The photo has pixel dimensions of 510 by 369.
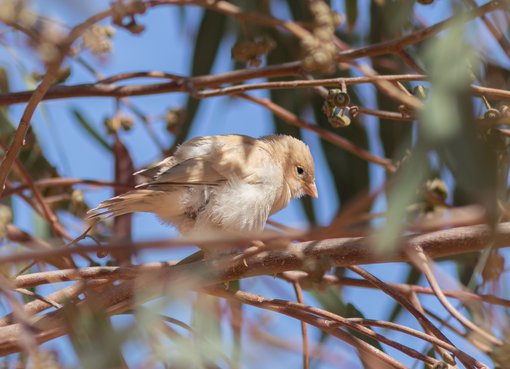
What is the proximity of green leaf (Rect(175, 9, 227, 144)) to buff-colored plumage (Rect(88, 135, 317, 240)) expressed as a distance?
185 millimetres

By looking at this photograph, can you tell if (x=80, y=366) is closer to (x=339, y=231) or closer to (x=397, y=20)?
(x=339, y=231)

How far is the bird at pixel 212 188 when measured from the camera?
128 inches

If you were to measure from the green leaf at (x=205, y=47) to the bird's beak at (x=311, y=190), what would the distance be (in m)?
0.68

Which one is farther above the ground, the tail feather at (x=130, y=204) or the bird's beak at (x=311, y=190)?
the tail feather at (x=130, y=204)

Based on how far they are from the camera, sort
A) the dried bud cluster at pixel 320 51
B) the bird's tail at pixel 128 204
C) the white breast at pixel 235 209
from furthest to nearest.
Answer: the white breast at pixel 235 209 → the bird's tail at pixel 128 204 → the dried bud cluster at pixel 320 51

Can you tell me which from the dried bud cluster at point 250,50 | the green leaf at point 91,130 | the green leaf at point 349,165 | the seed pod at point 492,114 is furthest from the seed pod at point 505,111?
the green leaf at point 91,130

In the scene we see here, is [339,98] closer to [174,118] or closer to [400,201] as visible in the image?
[400,201]

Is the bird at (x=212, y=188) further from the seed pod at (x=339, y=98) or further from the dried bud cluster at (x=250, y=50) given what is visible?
the seed pod at (x=339, y=98)

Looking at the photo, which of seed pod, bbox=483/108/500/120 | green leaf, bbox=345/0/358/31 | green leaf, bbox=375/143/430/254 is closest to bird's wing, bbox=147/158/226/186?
green leaf, bbox=345/0/358/31

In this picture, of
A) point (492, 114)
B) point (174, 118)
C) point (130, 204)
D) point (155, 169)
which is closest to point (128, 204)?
point (130, 204)

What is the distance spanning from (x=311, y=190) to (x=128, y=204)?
1231 mm

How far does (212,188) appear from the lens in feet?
11.2

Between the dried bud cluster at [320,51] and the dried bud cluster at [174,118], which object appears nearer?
the dried bud cluster at [320,51]

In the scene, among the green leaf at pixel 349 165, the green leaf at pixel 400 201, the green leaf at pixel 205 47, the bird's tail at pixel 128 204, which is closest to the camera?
the green leaf at pixel 400 201
